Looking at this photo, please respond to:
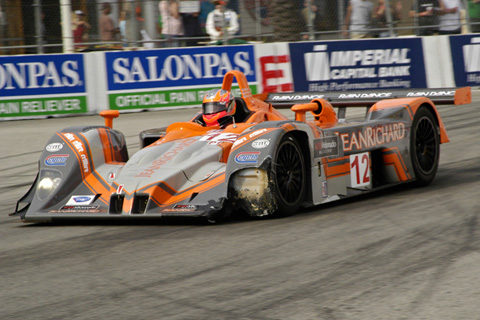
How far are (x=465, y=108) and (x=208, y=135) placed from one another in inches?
346

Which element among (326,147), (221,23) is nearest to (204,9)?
(221,23)

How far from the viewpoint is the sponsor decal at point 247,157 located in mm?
6727

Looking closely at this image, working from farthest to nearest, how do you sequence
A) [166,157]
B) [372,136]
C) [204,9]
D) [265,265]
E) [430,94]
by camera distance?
1. [204,9]
2. [430,94]
3. [372,136]
4. [166,157]
5. [265,265]

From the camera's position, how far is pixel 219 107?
26.3ft

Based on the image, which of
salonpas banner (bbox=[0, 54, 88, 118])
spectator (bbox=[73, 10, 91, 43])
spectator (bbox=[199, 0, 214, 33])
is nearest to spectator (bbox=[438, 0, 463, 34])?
spectator (bbox=[199, 0, 214, 33])

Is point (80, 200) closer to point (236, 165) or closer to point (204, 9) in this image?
point (236, 165)

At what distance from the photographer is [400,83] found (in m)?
16.9

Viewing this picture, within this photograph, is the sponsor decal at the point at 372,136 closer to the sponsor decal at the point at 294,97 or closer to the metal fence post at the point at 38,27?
the sponsor decal at the point at 294,97

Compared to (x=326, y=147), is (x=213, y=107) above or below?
above

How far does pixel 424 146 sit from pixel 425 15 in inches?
384

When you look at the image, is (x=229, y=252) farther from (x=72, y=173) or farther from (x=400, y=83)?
(x=400, y=83)

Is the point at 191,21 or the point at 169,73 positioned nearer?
the point at 169,73

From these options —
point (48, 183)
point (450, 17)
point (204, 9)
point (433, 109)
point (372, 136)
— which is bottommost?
point (48, 183)

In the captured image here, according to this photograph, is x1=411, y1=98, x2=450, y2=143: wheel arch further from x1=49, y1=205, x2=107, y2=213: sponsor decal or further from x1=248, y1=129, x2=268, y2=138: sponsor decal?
x1=49, y1=205, x2=107, y2=213: sponsor decal
